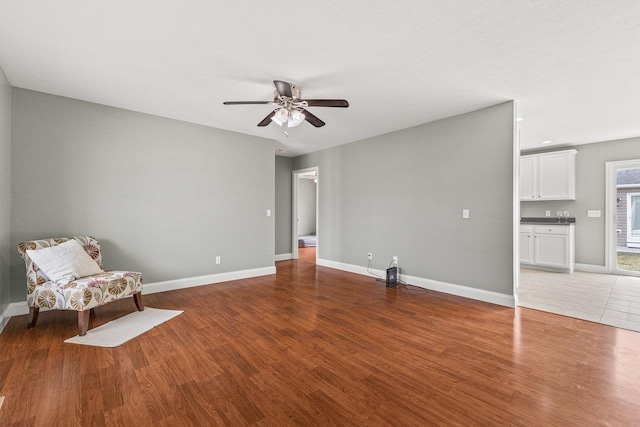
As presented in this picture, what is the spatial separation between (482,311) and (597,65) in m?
2.74

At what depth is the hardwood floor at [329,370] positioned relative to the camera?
1.66 metres

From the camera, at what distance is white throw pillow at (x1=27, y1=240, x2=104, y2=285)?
279cm

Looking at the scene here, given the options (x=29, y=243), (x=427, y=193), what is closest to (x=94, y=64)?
(x=29, y=243)

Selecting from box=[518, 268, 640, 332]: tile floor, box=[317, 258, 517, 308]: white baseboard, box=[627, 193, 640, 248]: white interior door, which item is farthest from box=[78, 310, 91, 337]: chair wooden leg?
box=[627, 193, 640, 248]: white interior door

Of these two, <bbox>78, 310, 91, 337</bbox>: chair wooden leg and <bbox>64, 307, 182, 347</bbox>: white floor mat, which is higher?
<bbox>78, 310, 91, 337</bbox>: chair wooden leg

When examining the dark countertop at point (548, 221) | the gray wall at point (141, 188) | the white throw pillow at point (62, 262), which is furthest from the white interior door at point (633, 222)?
the white throw pillow at point (62, 262)

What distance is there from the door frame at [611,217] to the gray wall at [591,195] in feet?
0.19

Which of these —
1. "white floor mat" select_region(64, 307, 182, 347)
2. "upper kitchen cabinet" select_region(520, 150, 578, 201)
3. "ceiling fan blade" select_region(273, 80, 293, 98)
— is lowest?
"white floor mat" select_region(64, 307, 182, 347)

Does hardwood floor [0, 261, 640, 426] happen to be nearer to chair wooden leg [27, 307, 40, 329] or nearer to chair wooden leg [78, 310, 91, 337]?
chair wooden leg [27, 307, 40, 329]

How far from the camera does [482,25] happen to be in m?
2.06

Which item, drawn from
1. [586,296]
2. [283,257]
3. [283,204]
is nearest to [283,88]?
[283,204]

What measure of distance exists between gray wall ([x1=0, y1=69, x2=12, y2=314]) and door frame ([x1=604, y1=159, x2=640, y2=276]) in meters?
9.04

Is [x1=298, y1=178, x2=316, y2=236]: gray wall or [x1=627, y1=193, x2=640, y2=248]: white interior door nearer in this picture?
[x1=627, y1=193, x2=640, y2=248]: white interior door

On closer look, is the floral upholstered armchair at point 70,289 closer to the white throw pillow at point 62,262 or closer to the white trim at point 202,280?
the white throw pillow at point 62,262
